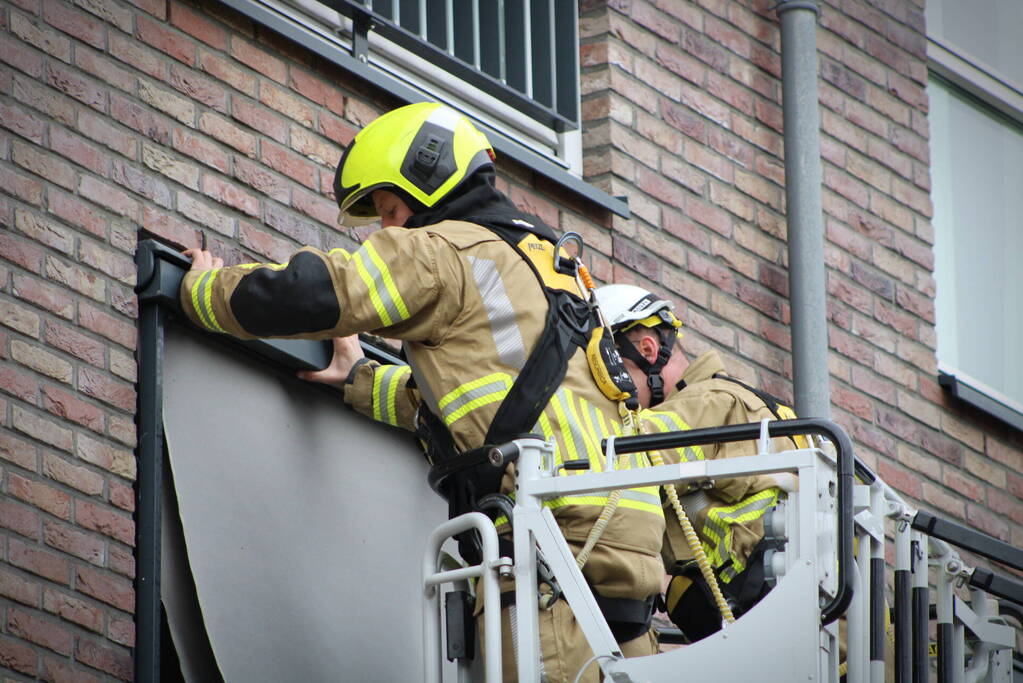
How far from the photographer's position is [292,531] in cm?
598

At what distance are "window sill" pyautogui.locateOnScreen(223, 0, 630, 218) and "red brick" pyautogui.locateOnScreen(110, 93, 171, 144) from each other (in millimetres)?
492

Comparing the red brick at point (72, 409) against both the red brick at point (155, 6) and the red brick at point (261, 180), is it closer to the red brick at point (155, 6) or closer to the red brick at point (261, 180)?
the red brick at point (261, 180)

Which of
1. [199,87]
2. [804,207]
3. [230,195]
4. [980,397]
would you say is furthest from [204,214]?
[980,397]

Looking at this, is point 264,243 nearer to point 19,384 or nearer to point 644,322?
point 19,384

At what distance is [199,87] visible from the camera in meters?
6.06

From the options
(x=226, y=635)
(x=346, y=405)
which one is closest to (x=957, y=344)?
(x=346, y=405)

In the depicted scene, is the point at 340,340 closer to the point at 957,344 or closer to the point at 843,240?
the point at 843,240

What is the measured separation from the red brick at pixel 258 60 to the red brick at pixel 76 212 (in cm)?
84

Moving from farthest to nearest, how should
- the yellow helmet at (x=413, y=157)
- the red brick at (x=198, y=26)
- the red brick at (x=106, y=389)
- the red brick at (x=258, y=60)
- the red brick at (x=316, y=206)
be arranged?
the red brick at (x=316, y=206) → the red brick at (x=258, y=60) → the red brick at (x=198, y=26) → the yellow helmet at (x=413, y=157) → the red brick at (x=106, y=389)

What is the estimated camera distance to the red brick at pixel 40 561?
17.2ft

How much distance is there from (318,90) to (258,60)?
0.28 meters

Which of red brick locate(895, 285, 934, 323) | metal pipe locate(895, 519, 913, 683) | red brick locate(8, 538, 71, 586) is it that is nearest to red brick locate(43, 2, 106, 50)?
red brick locate(8, 538, 71, 586)

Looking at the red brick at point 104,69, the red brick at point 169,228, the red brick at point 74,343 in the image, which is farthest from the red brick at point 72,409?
the red brick at point 104,69

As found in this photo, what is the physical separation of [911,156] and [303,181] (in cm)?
369
